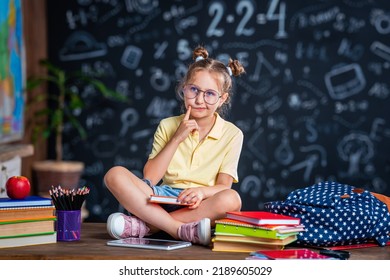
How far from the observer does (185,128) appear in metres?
2.60

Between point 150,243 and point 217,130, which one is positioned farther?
point 217,130

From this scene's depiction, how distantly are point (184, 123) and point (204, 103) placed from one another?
103 millimetres

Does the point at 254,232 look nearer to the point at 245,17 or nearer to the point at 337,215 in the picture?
the point at 337,215

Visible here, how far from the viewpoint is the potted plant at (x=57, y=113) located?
4.84 meters

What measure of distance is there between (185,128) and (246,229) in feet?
1.70

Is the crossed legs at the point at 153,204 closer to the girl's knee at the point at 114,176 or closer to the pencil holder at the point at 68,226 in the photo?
the girl's knee at the point at 114,176

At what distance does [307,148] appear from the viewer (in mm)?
5152

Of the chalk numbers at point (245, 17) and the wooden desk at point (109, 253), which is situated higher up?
the chalk numbers at point (245, 17)

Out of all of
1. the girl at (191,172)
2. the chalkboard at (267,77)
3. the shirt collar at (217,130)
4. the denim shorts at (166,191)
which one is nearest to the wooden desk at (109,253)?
the girl at (191,172)

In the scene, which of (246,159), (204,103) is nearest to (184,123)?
(204,103)

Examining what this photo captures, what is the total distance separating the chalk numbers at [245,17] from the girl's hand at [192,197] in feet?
9.41

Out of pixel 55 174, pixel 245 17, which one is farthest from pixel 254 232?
pixel 245 17

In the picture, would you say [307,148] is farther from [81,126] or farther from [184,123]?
[184,123]

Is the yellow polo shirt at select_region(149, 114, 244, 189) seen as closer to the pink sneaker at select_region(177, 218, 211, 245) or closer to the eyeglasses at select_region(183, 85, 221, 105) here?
the eyeglasses at select_region(183, 85, 221, 105)
